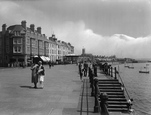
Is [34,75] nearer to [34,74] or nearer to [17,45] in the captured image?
[34,74]

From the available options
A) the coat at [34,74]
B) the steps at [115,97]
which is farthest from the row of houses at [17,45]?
the steps at [115,97]

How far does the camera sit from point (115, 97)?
11.9 m

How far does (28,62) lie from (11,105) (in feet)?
161

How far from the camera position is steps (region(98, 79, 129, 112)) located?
11.5 metres

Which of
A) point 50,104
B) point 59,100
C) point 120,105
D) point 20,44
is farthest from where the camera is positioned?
point 20,44

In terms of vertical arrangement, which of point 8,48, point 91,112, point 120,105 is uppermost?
point 8,48

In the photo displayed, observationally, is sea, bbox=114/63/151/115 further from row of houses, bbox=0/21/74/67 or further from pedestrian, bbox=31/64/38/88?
row of houses, bbox=0/21/74/67

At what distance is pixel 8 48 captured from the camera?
177 ft

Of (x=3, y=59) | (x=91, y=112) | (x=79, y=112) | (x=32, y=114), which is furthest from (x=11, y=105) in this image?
(x=3, y=59)

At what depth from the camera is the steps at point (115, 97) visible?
37.7 ft

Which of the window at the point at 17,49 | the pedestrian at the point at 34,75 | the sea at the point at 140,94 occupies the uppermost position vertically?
the window at the point at 17,49

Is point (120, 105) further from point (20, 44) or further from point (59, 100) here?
point (20, 44)

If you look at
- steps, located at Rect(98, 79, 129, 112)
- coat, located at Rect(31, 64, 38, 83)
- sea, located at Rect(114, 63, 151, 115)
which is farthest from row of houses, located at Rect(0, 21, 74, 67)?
steps, located at Rect(98, 79, 129, 112)

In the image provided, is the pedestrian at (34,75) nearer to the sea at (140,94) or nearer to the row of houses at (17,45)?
the sea at (140,94)
